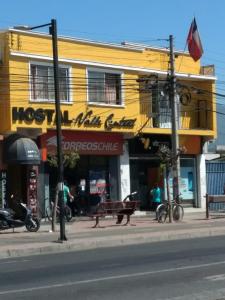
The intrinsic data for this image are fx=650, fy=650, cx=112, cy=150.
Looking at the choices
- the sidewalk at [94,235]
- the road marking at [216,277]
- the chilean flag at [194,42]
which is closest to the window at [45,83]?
the sidewalk at [94,235]

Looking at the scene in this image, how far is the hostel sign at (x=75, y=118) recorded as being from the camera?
94.0 feet

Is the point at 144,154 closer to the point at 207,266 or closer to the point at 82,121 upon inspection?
the point at 82,121

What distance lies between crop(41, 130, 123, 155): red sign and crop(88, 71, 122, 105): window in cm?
171

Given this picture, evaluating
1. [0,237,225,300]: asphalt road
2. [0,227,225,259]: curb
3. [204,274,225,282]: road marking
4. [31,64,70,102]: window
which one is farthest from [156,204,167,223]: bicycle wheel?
[204,274,225,282]: road marking

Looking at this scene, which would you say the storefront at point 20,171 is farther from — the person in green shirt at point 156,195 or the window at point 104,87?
the person in green shirt at point 156,195

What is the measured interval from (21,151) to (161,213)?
6.57 metres

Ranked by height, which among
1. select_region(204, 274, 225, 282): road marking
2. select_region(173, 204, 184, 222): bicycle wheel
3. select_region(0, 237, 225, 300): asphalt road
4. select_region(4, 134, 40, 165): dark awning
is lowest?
select_region(0, 237, 225, 300): asphalt road

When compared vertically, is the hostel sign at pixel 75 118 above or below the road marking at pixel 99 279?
above

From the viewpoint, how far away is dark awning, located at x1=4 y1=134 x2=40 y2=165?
92.0 feet

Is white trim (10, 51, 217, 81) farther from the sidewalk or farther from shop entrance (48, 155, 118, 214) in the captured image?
the sidewalk

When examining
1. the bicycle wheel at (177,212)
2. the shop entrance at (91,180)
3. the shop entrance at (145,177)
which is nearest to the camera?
the bicycle wheel at (177,212)

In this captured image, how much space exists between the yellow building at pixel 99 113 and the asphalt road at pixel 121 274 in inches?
495

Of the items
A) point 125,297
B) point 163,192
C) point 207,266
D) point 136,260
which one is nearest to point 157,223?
point 163,192

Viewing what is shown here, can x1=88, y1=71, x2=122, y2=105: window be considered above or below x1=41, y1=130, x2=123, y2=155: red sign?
above
